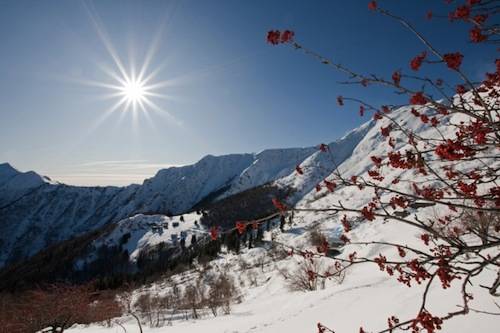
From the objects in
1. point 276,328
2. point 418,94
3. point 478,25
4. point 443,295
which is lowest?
point 276,328

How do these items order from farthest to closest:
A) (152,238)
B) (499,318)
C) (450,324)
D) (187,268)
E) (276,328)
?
1. (152,238)
2. (187,268)
3. (276,328)
4. (450,324)
5. (499,318)

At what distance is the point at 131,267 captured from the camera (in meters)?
135

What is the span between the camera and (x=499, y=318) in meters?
6.43

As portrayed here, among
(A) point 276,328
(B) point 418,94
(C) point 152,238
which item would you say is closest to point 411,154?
(B) point 418,94

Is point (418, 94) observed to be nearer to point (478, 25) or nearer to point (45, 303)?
point (478, 25)

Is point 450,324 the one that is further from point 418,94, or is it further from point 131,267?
point 131,267

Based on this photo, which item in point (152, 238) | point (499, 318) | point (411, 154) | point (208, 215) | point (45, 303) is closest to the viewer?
point (411, 154)

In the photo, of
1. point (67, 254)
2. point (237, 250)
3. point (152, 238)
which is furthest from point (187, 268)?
Result: point (67, 254)

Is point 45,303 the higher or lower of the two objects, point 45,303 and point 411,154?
the lower

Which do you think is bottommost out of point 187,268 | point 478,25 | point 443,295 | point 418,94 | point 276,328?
point 187,268

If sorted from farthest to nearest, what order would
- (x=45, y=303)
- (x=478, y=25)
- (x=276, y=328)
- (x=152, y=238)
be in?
(x=152, y=238) → (x=45, y=303) → (x=276, y=328) → (x=478, y=25)

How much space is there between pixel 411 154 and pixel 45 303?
81.1ft

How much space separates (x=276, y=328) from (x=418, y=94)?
47.4ft

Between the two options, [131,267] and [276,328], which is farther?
[131,267]
